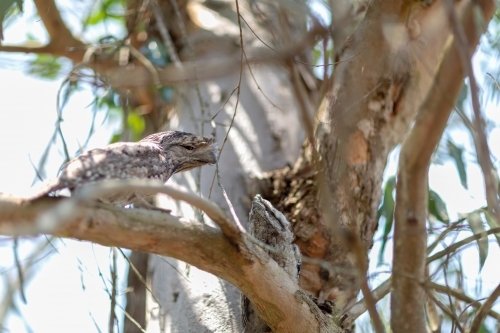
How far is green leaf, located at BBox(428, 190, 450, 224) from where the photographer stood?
343 cm

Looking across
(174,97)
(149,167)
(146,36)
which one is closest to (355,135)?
(149,167)

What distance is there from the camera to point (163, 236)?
176 centimetres

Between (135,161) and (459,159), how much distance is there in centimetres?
219

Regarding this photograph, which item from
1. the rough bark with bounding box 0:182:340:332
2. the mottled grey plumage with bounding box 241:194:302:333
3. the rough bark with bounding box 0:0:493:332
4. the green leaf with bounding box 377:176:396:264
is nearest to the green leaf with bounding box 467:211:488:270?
the rough bark with bounding box 0:0:493:332

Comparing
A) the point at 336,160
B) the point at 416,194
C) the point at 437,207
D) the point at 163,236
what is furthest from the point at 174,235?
the point at 437,207

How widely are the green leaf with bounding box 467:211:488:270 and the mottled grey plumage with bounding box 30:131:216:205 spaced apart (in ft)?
3.76

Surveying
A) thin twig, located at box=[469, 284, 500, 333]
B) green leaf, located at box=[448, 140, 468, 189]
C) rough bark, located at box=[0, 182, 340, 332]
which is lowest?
thin twig, located at box=[469, 284, 500, 333]

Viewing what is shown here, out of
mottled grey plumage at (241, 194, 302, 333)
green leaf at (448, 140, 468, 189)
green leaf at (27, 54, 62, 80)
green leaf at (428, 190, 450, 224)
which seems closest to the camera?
mottled grey plumage at (241, 194, 302, 333)

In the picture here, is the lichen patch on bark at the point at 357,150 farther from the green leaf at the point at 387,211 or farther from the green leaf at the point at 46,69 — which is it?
the green leaf at the point at 46,69

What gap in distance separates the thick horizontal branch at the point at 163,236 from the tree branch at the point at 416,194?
0.37 meters

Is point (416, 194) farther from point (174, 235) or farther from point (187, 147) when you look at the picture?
point (187, 147)

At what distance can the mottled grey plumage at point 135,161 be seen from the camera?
198 centimetres

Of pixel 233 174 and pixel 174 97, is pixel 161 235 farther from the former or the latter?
pixel 174 97

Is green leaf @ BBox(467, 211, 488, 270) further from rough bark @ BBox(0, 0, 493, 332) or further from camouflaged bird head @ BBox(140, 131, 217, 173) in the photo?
camouflaged bird head @ BBox(140, 131, 217, 173)
